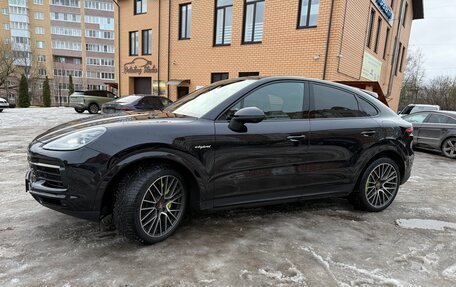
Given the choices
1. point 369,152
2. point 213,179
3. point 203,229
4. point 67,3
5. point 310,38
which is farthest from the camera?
point 67,3

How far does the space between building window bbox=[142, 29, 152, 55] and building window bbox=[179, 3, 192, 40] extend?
8.25 ft

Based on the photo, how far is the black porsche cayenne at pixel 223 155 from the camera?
2.52m

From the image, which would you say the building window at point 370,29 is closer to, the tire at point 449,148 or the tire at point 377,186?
the tire at point 449,148

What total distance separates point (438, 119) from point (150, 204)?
33.1 ft

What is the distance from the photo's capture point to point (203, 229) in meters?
3.19

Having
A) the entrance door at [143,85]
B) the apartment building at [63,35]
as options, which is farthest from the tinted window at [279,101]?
the apartment building at [63,35]

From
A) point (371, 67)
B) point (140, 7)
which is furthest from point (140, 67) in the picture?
point (371, 67)

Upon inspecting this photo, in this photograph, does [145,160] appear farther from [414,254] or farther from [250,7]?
[250,7]

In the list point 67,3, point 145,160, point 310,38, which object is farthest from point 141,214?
point 67,3

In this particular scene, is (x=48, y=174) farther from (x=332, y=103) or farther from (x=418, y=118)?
(x=418, y=118)

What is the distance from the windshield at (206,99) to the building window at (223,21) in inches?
450

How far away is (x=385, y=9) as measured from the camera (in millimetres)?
15266

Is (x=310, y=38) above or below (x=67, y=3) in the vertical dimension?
below

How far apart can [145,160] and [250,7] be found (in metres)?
12.6
